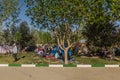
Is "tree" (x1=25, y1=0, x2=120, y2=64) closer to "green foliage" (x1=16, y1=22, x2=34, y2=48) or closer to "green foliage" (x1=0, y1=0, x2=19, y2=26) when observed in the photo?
"green foliage" (x1=0, y1=0, x2=19, y2=26)

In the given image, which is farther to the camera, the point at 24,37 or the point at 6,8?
→ the point at 24,37

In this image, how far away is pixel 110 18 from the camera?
2616 cm

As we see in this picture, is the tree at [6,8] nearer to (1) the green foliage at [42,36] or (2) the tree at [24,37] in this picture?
(2) the tree at [24,37]

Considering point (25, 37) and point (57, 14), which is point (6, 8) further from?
point (25, 37)

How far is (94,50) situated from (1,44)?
15606mm

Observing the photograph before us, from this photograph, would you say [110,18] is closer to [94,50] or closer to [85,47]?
[94,50]

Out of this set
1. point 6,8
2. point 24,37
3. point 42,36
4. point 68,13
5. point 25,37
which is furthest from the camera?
point 42,36

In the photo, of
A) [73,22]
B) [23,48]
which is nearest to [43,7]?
[73,22]

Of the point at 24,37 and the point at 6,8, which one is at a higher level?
the point at 6,8

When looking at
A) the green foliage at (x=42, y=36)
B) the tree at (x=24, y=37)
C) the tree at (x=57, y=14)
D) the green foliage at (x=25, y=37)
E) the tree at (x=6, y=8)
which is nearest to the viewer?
the tree at (x=57, y=14)

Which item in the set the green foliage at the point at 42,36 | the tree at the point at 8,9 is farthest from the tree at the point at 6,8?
the green foliage at the point at 42,36

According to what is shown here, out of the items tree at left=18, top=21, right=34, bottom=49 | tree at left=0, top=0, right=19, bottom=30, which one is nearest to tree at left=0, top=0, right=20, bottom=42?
tree at left=0, top=0, right=19, bottom=30

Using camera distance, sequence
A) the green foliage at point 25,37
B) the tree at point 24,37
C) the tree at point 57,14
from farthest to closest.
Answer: the green foliage at point 25,37 < the tree at point 24,37 < the tree at point 57,14

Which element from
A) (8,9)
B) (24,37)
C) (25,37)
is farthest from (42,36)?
(8,9)
